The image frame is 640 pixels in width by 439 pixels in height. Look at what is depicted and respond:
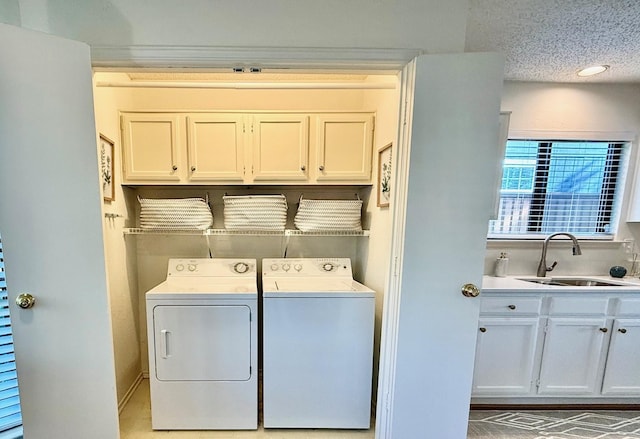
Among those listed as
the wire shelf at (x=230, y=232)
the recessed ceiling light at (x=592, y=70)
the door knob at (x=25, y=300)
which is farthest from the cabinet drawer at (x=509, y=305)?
the door knob at (x=25, y=300)

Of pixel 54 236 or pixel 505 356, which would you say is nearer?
pixel 54 236

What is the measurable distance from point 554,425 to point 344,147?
245 cm

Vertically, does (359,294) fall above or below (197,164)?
below

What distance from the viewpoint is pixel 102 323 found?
4.14ft

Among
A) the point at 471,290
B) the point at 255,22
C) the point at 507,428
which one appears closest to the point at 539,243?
the point at 507,428

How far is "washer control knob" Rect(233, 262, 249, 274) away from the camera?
6.88 ft

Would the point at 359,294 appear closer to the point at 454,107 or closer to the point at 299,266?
the point at 299,266

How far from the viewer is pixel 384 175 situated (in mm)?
1798

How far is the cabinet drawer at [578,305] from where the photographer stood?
1880 mm

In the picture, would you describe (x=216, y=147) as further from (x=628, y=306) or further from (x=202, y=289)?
(x=628, y=306)

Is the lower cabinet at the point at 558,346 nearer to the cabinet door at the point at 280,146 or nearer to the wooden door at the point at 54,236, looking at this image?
the cabinet door at the point at 280,146

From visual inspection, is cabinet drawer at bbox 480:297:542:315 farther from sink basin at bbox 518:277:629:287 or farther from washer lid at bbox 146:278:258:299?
washer lid at bbox 146:278:258:299

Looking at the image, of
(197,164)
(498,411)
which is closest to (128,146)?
(197,164)

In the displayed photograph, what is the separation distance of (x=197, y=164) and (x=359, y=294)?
146 centimetres
